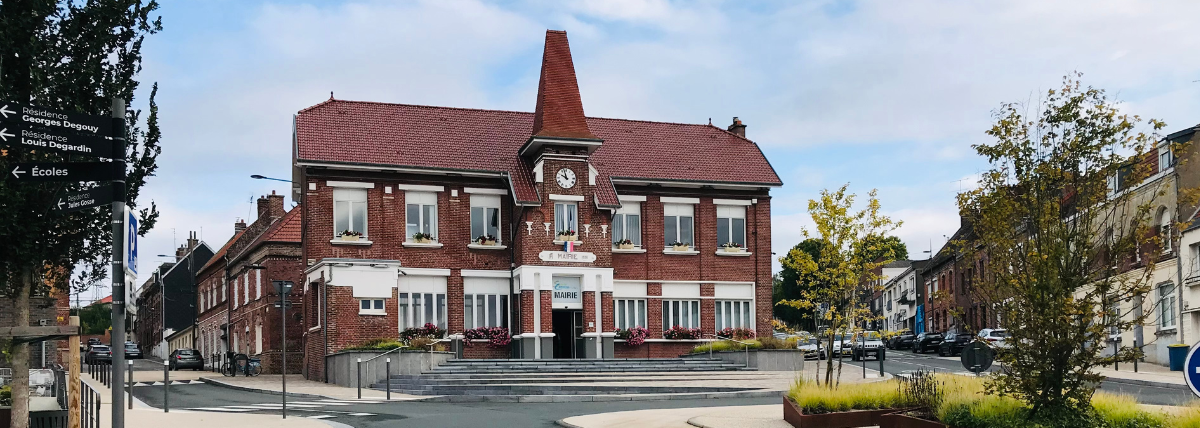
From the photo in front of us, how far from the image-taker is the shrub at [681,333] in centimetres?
4075

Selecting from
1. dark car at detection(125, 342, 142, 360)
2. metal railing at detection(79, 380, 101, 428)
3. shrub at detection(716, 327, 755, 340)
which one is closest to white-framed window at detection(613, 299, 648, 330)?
shrub at detection(716, 327, 755, 340)

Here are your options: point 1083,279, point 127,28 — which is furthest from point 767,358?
point 127,28

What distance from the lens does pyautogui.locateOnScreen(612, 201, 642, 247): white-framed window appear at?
40812 mm

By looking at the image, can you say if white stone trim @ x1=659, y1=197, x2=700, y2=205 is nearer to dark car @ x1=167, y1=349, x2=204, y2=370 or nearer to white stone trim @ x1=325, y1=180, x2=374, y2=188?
white stone trim @ x1=325, y1=180, x2=374, y2=188

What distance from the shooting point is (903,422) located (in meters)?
15.6

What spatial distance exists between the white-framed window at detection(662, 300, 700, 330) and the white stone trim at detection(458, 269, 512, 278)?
19.3ft

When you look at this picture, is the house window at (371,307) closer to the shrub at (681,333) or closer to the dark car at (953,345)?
the shrub at (681,333)

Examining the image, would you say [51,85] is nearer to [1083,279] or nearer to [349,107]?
[1083,279]

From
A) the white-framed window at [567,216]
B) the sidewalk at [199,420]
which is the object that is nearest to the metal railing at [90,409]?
the sidewalk at [199,420]

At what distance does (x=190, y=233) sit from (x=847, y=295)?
2836 inches

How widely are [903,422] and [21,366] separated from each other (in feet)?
36.6

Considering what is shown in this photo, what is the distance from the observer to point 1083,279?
1372 cm

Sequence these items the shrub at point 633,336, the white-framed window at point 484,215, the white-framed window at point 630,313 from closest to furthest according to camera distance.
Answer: the white-framed window at point 484,215
the shrub at point 633,336
the white-framed window at point 630,313

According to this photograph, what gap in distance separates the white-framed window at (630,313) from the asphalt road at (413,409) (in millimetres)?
13906
